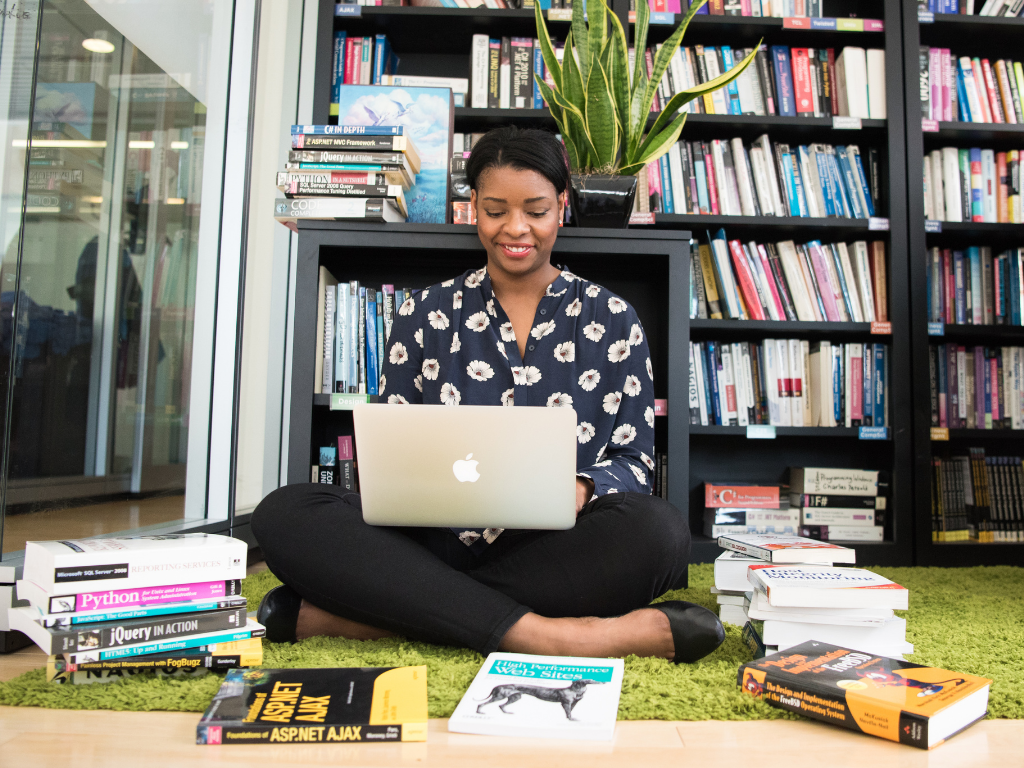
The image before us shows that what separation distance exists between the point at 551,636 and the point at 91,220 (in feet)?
4.93

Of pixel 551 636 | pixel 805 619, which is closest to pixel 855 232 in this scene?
pixel 805 619

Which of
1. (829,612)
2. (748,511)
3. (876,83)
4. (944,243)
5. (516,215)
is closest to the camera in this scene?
(829,612)

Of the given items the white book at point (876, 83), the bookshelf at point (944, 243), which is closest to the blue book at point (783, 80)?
the white book at point (876, 83)

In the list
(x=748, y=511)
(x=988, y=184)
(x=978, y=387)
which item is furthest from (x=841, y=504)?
(x=988, y=184)

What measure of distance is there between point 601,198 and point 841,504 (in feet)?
4.49

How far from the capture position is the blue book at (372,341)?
181 cm

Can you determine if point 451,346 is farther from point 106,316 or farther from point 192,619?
point 106,316

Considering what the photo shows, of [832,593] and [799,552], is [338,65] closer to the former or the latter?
[799,552]

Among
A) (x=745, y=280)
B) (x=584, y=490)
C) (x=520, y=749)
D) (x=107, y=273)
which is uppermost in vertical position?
(x=745, y=280)

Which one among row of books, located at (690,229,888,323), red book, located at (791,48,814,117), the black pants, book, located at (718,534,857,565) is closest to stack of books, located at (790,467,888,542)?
row of books, located at (690,229,888,323)

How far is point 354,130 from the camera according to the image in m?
1.74

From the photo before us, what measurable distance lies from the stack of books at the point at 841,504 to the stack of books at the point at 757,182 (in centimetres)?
87

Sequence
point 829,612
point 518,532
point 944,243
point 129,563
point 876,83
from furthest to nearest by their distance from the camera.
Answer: point 944,243
point 876,83
point 518,532
point 829,612
point 129,563

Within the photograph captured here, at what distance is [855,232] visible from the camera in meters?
2.44
